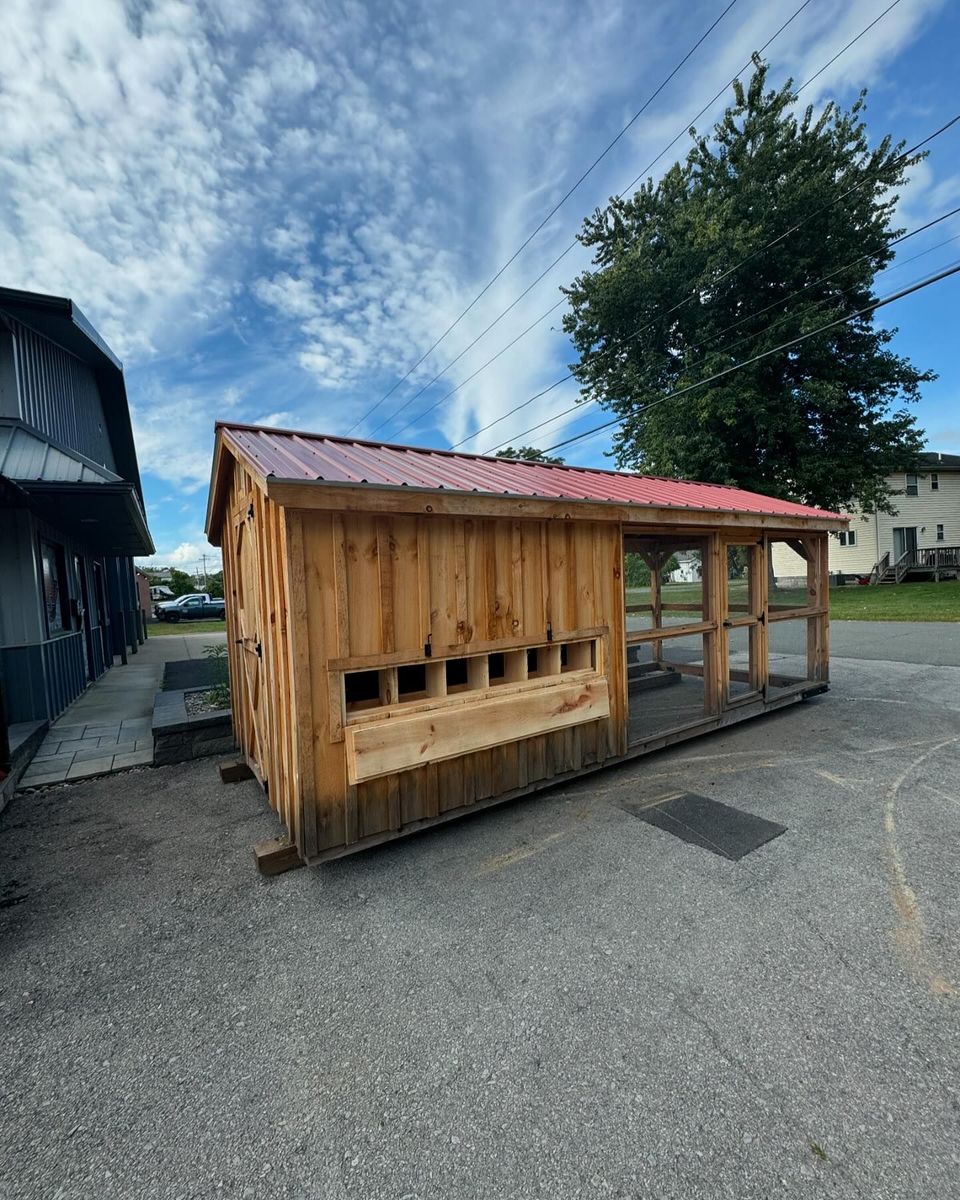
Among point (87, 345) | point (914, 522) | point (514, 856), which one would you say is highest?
point (87, 345)

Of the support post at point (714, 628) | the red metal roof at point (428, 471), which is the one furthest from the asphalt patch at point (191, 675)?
the support post at point (714, 628)

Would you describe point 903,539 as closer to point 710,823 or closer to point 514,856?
point 710,823

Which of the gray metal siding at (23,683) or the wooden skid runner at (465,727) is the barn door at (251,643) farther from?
the gray metal siding at (23,683)

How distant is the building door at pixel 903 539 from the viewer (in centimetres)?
2677

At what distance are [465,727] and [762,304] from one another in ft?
70.8

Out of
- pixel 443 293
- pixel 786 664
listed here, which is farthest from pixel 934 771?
pixel 443 293

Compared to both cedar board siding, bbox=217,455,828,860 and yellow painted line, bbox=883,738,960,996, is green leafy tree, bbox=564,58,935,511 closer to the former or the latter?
cedar board siding, bbox=217,455,828,860

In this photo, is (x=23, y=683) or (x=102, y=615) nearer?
(x=23, y=683)

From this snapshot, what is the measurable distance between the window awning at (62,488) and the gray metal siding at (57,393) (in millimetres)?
867

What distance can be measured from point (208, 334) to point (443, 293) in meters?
6.52

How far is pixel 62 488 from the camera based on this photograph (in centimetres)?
558

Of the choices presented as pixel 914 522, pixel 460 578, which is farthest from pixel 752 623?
pixel 914 522

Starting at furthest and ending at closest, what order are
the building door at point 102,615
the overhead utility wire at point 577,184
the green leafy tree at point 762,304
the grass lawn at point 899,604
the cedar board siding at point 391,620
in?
the green leafy tree at point 762,304 < the grass lawn at point 899,604 < the building door at point 102,615 < the overhead utility wire at point 577,184 < the cedar board siding at point 391,620

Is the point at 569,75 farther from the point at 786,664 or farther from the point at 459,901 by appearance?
the point at 459,901
